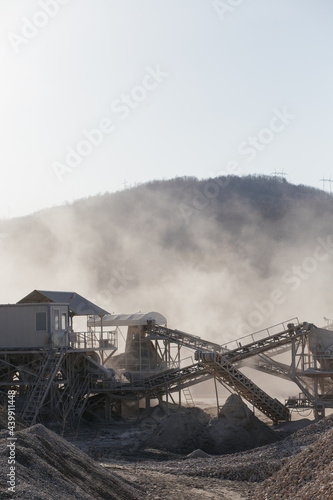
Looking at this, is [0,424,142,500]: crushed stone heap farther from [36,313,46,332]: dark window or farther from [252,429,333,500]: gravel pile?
[36,313,46,332]: dark window

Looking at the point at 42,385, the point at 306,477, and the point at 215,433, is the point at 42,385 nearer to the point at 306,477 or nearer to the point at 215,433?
the point at 215,433

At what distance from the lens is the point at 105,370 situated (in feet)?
136

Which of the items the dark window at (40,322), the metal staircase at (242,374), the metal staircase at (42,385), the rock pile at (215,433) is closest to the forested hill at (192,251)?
the metal staircase at (242,374)

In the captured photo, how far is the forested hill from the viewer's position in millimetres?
92288

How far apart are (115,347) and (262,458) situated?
20.1 meters

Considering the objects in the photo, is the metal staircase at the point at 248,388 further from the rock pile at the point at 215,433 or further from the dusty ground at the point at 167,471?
the dusty ground at the point at 167,471

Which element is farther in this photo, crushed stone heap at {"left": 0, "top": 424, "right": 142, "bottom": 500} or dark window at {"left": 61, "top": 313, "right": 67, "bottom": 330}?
dark window at {"left": 61, "top": 313, "right": 67, "bottom": 330}

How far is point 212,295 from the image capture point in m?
96.1

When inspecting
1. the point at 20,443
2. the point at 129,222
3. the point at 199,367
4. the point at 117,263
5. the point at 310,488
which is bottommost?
the point at 310,488

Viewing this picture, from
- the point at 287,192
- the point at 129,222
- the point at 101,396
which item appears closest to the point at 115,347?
the point at 101,396

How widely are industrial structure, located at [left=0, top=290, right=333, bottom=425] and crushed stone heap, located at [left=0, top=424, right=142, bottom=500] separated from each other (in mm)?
14097

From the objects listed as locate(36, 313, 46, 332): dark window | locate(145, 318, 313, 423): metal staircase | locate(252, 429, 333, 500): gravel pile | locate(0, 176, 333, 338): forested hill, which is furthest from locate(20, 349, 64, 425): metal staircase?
locate(0, 176, 333, 338): forested hill

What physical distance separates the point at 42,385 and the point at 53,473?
63.2 feet

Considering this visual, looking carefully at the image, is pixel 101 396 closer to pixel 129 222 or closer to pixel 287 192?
pixel 129 222
